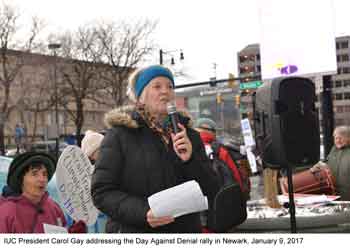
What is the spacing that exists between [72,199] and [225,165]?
1.23 metres

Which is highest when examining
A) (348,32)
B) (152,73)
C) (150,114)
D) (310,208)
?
(348,32)

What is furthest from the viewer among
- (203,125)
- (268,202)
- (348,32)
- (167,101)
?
(203,125)

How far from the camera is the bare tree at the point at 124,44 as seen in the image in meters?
2.13

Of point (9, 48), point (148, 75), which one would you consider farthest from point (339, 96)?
point (9, 48)

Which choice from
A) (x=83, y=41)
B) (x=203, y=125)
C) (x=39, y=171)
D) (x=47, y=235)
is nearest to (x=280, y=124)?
(x=47, y=235)

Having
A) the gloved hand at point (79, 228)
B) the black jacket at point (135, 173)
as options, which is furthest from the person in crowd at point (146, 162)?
the gloved hand at point (79, 228)

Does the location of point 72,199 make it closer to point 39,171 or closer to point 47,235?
point 39,171

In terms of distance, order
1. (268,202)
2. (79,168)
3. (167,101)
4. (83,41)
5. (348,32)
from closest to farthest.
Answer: (167,101)
(348,32)
(79,168)
(83,41)
(268,202)

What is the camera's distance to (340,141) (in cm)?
338

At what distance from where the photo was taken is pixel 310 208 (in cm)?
256

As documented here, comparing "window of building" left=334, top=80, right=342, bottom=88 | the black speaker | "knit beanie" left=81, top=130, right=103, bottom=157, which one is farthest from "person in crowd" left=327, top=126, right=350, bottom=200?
"knit beanie" left=81, top=130, right=103, bottom=157

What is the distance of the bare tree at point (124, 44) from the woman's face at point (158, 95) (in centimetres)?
50

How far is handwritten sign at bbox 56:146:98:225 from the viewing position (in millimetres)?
2014

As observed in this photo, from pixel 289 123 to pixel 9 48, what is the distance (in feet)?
13.1
